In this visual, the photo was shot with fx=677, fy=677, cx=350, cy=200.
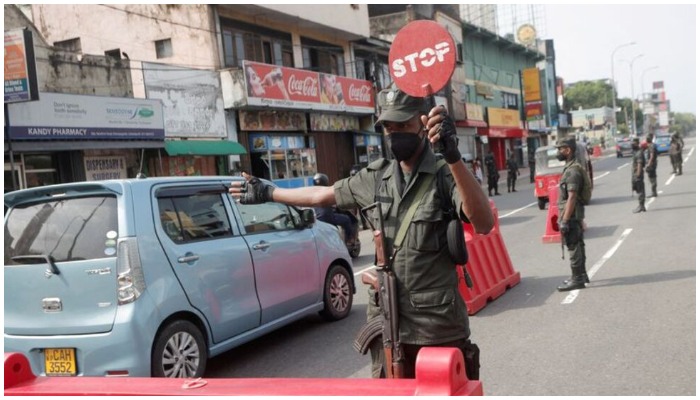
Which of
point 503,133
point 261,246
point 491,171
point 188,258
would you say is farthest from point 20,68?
point 503,133

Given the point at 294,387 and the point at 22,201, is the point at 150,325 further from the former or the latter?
the point at 294,387

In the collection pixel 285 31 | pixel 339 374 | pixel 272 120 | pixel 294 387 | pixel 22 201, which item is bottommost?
pixel 339 374

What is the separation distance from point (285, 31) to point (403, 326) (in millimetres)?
23691

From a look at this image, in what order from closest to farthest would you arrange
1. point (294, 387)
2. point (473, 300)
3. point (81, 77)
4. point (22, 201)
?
1. point (294, 387)
2. point (22, 201)
3. point (473, 300)
4. point (81, 77)

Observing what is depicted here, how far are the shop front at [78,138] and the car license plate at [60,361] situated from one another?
31.4 ft

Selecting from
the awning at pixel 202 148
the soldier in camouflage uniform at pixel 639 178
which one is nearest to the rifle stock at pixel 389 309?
the soldier in camouflage uniform at pixel 639 178

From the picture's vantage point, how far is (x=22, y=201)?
5.06 metres

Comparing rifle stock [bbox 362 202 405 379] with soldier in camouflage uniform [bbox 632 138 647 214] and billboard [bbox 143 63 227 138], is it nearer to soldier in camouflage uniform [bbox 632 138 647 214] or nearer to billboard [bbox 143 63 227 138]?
soldier in camouflage uniform [bbox 632 138 647 214]

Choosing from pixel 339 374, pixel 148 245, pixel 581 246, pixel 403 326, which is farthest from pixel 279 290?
pixel 581 246

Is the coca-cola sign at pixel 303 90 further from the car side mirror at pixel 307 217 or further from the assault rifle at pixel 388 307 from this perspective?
the assault rifle at pixel 388 307

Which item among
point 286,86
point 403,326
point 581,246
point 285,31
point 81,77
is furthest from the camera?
point 285,31

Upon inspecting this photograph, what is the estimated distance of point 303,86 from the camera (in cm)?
2367

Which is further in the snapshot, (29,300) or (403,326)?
(29,300)

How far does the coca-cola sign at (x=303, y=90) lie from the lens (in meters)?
21.1
